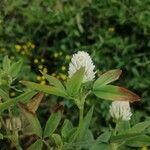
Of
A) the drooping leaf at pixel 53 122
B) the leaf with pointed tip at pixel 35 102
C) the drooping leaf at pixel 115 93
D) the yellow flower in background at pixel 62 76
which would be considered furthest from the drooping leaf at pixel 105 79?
the yellow flower in background at pixel 62 76

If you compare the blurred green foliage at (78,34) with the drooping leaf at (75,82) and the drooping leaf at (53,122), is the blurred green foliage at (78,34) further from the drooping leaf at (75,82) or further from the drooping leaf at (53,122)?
the drooping leaf at (75,82)

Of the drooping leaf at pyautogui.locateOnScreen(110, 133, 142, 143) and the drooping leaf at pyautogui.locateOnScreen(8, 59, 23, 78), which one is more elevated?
the drooping leaf at pyautogui.locateOnScreen(8, 59, 23, 78)

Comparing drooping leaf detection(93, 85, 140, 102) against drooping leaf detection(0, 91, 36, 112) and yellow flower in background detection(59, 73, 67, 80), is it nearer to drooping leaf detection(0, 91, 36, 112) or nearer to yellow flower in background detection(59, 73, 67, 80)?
drooping leaf detection(0, 91, 36, 112)

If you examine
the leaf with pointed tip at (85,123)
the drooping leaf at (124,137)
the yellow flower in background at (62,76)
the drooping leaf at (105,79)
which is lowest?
the yellow flower in background at (62,76)

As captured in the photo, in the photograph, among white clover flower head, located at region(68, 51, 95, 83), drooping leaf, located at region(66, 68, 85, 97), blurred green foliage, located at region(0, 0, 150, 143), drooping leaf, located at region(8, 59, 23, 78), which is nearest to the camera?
drooping leaf, located at region(66, 68, 85, 97)

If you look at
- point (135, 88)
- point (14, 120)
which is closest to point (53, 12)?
point (135, 88)

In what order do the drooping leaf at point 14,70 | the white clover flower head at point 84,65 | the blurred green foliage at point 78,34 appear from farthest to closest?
the blurred green foliage at point 78,34, the drooping leaf at point 14,70, the white clover flower head at point 84,65

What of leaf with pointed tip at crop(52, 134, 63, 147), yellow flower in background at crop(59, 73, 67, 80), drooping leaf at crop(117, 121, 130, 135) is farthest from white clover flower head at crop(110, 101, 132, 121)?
yellow flower in background at crop(59, 73, 67, 80)
